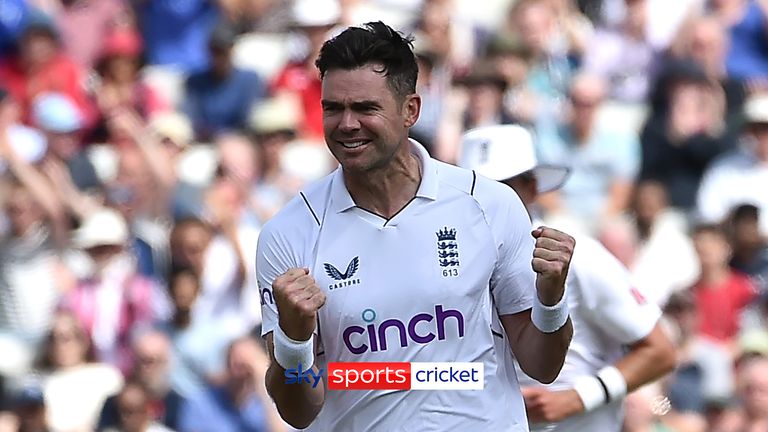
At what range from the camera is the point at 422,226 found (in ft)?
16.0

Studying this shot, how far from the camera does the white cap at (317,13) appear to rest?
40.5 feet

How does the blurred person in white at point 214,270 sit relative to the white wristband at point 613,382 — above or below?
above

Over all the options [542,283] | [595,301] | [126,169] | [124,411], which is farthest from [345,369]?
[126,169]

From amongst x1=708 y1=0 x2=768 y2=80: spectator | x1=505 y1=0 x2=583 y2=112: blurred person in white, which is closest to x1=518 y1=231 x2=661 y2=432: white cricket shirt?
x1=505 y1=0 x2=583 y2=112: blurred person in white

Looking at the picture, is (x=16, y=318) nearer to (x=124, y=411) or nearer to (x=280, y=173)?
(x=124, y=411)

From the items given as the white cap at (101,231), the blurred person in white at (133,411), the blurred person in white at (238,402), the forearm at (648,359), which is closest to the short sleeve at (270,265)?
the forearm at (648,359)

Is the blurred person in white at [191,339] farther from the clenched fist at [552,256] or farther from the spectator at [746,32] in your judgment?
the clenched fist at [552,256]

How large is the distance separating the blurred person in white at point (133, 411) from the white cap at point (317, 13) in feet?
12.6

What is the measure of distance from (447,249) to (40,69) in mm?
7646

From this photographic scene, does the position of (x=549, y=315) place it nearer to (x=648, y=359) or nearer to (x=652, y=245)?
(x=648, y=359)

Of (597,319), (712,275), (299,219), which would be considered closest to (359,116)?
(299,219)

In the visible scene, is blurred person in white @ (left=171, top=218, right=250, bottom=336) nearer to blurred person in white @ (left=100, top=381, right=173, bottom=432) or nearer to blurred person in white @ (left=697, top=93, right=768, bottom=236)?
blurred person in white @ (left=100, top=381, right=173, bottom=432)

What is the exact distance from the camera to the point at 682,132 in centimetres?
1185

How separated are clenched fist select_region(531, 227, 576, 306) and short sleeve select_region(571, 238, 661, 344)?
137cm
